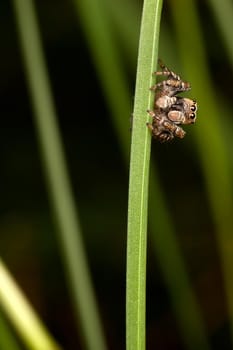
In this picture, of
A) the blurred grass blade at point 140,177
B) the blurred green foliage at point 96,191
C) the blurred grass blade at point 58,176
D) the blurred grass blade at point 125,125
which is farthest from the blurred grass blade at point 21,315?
the blurred green foliage at point 96,191

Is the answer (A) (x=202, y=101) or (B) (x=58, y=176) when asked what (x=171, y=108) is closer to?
(B) (x=58, y=176)

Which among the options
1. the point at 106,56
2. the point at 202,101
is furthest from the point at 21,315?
the point at 202,101

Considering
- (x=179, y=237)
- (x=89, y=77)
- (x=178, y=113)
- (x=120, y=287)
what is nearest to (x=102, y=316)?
(x=120, y=287)

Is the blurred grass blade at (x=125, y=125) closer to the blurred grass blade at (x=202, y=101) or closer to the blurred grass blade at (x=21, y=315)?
the blurred grass blade at (x=202, y=101)

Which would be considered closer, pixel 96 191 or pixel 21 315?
pixel 21 315

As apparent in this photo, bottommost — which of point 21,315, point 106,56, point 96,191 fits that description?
point 96,191

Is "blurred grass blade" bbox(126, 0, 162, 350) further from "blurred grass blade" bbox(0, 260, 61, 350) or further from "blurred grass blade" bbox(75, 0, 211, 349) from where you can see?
"blurred grass blade" bbox(75, 0, 211, 349)

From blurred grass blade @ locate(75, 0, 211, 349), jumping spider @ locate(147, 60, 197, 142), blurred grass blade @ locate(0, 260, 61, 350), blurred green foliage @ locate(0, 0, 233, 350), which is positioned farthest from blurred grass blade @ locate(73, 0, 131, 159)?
blurred grass blade @ locate(0, 260, 61, 350)
